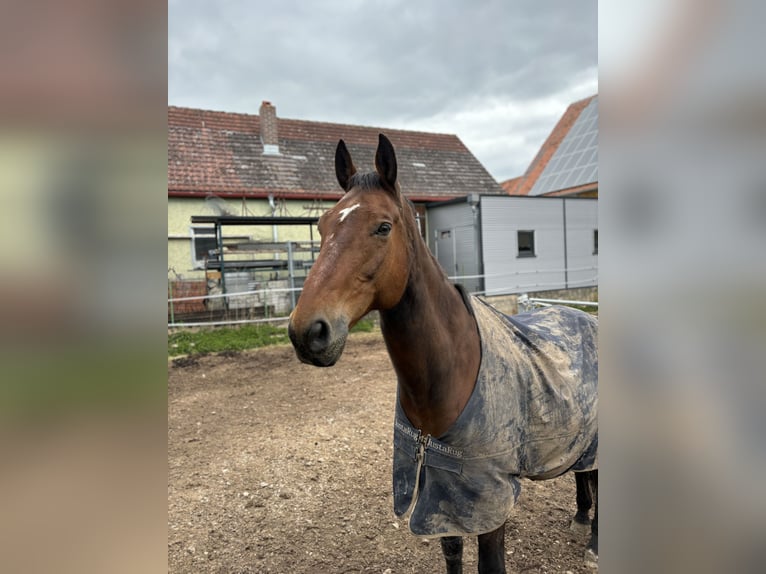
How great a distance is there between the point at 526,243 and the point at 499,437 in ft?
37.4

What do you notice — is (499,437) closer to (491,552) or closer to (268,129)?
(491,552)

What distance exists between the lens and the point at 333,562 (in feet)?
8.72

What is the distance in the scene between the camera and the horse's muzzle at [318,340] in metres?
1.47

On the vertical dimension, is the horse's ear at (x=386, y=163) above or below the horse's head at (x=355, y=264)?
above

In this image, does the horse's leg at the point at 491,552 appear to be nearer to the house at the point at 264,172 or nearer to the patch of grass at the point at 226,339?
the patch of grass at the point at 226,339

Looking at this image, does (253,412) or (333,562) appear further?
(253,412)

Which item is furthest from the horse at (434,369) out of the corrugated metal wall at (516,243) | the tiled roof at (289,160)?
the tiled roof at (289,160)

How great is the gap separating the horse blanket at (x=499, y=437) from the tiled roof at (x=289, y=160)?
36.3 ft

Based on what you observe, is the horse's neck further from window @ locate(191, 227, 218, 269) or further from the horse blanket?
window @ locate(191, 227, 218, 269)
